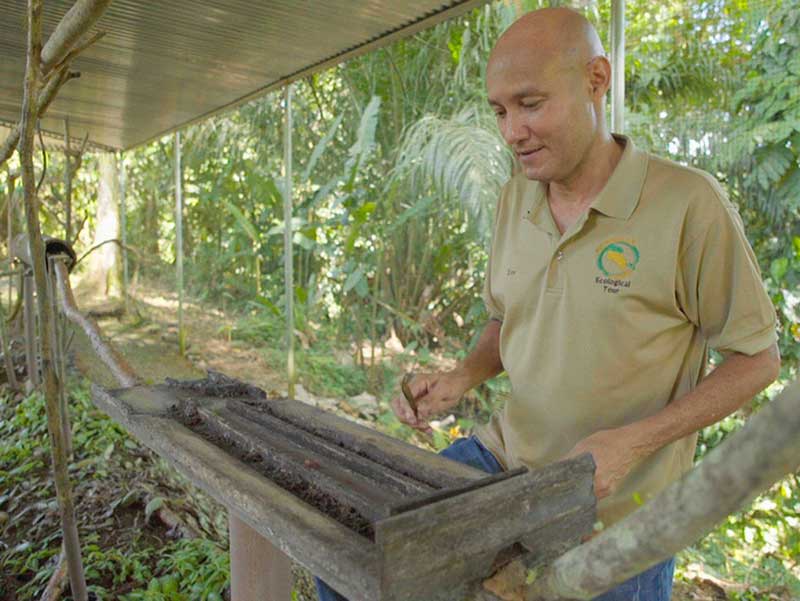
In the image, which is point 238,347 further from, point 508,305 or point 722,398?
point 722,398

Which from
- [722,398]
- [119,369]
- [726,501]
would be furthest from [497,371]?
[726,501]

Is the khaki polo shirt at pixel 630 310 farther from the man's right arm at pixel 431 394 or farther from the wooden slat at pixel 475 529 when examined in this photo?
the wooden slat at pixel 475 529

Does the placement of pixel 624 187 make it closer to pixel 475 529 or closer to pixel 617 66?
pixel 617 66

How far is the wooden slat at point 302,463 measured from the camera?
1.35 metres

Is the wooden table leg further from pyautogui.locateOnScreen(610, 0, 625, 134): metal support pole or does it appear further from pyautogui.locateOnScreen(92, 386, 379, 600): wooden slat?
pyautogui.locateOnScreen(610, 0, 625, 134): metal support pole

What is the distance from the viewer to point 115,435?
4.23m

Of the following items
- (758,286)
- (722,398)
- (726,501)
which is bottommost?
(722,398)

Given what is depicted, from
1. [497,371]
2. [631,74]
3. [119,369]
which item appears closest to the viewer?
[497,371]

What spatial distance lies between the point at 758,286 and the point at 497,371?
32.6 inches

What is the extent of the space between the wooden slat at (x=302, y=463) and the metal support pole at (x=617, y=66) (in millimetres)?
1307

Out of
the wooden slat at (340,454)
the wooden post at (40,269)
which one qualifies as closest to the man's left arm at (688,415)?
the wooden slat at (340,454)

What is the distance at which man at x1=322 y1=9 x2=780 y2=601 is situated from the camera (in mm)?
1492

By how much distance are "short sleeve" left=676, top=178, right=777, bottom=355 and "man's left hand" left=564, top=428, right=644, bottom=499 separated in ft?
1.05

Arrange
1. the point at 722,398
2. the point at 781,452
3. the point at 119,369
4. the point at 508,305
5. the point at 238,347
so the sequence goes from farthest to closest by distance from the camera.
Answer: the point at 238,347 < the point at 119,369 < the point at 508,305 < the point at 722,398 < the point at 781,452
